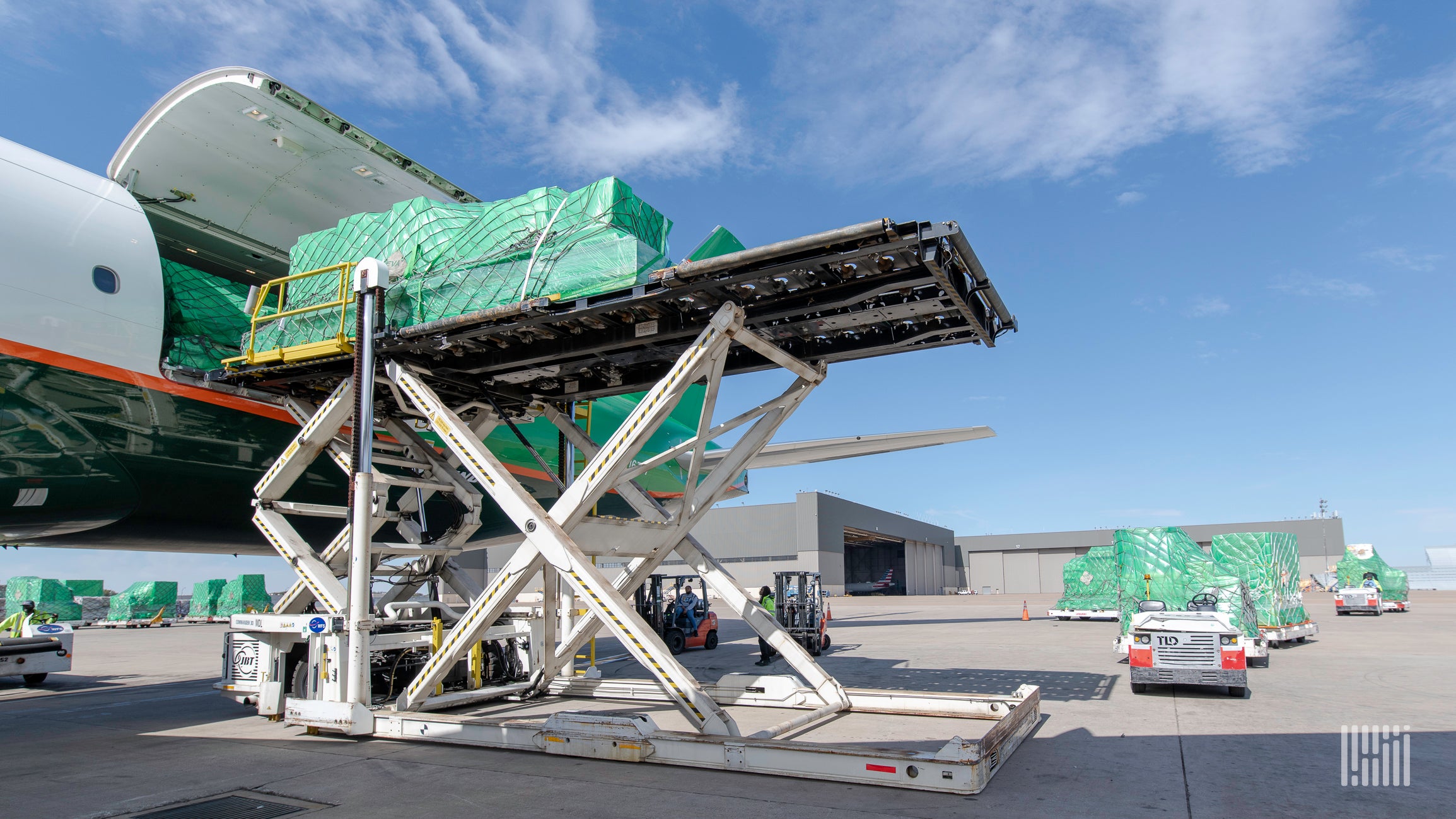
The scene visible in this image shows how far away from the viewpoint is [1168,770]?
812cm

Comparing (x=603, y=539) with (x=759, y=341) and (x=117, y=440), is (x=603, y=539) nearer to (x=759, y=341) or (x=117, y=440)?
(x=759, y=341)

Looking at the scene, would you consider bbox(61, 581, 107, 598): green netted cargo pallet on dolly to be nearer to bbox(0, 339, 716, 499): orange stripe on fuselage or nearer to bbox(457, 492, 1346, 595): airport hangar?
bbox(457, 492, 1346, 595): airport hangar

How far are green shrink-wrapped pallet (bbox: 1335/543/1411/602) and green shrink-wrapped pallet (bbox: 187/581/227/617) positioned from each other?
59.5 m

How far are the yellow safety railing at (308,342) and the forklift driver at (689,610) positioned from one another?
14342 mm

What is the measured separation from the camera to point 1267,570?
861 inches

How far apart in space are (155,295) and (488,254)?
5928 millimetres

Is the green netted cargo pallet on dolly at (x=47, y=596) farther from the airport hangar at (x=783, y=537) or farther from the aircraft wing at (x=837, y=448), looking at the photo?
the aircraft wing at (x=837, y=448)

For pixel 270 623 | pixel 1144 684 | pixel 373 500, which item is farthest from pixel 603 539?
pixel 1144 684

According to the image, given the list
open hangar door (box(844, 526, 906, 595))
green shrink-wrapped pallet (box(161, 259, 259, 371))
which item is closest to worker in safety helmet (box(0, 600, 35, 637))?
green shrink-wrapped pallet (box(161, 259, 259, 371))

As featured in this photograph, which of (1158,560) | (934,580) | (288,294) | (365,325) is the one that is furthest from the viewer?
(934,580)

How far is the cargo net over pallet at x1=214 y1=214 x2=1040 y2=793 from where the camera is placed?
8656 mm

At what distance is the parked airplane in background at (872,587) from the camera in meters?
92.3

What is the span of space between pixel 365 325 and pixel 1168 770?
395 inches

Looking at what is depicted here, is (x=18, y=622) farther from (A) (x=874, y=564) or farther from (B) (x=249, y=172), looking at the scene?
(A) (x=874, y=564)
